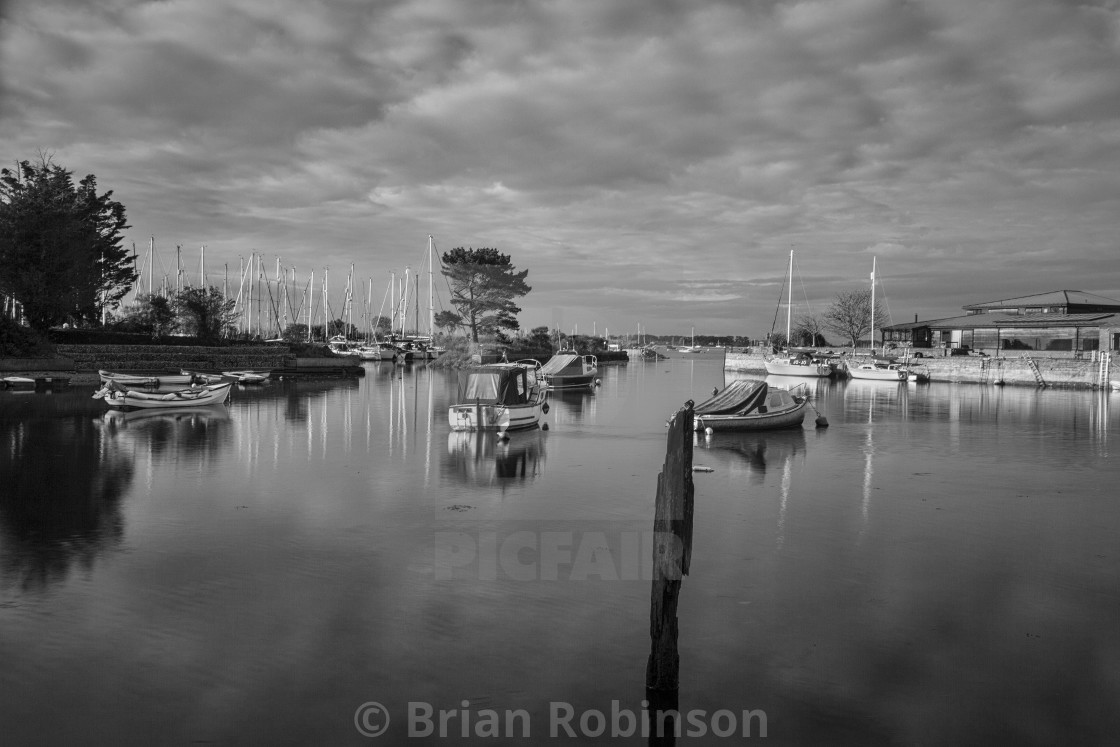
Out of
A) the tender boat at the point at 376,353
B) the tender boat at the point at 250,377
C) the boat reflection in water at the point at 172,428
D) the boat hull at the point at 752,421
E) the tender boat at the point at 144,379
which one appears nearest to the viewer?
the boat reflection in water at the point at 172,428

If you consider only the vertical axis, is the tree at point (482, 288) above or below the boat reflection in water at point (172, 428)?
above

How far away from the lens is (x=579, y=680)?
8617mm

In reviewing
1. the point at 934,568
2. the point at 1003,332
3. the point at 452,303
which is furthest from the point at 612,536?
the point at 452,303

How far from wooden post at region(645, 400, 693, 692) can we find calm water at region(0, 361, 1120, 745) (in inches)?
14.6

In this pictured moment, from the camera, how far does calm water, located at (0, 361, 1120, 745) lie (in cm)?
806

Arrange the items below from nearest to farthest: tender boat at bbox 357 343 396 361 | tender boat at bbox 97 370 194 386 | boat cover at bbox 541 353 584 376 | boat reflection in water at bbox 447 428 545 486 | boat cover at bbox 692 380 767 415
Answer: boat reflection in water at bbox 447 428 545 486, boat cover at bbox 692 380 767 415, tender boat at bbox 97 370 194 386, boat cover at bbox 541 353 584 376, tender boat at bbox 357 343 396 361

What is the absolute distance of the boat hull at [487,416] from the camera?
2892 centimetres

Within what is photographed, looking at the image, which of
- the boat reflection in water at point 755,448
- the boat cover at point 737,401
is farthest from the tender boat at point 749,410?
the boat reflection in water at point 755,448

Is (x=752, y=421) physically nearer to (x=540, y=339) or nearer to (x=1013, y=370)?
(x=1013, y=370)

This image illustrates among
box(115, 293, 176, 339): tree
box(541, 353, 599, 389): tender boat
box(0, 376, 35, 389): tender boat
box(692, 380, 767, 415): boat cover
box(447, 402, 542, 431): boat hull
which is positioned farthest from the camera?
box(115, 293, 176, 339): tree

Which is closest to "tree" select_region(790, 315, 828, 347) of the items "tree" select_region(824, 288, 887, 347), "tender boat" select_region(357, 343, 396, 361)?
"tree" select_region(824, 288, 887, 347)

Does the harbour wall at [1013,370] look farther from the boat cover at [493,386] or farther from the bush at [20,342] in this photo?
the bush at [20,342]

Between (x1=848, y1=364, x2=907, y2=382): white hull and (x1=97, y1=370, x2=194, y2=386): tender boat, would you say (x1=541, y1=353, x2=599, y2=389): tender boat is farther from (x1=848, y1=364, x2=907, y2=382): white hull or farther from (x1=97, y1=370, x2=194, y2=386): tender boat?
(x1=848, y1=364, x2=907, y2=382): white hull

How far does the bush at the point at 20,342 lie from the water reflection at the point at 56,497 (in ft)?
66.7
